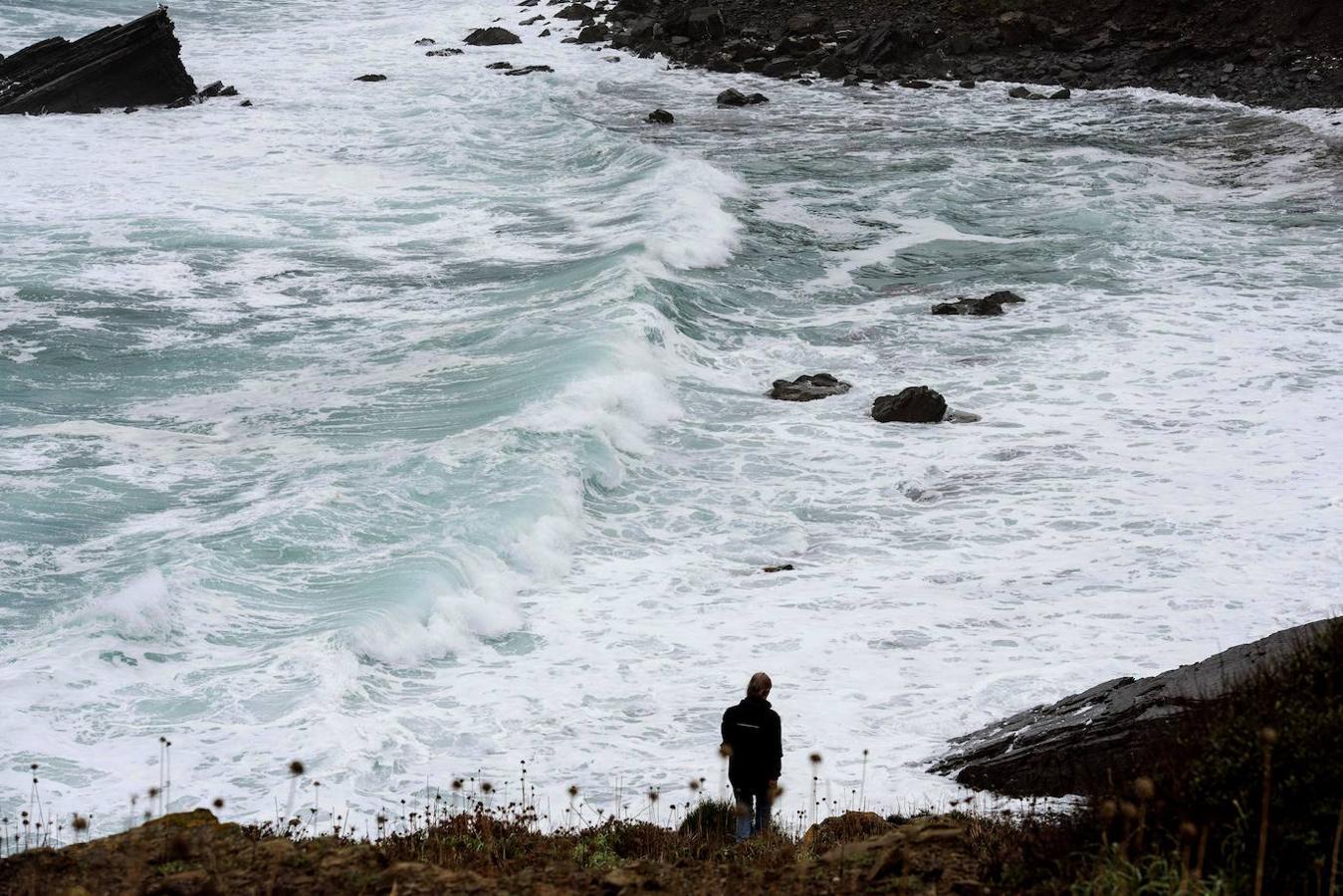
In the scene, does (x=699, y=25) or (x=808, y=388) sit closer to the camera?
(x=808, y=388)

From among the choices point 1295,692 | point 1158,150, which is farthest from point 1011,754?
point 1158,150

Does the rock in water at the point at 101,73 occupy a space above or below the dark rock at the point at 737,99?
above

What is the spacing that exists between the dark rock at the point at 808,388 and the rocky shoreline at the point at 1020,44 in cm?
2722

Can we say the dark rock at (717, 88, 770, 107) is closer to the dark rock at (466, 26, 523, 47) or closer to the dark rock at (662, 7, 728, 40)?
the dark rock at (662, 7, 728, 40)

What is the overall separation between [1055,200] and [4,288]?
23291 millimetres

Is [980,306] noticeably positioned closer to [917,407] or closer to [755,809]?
A: [917,407]

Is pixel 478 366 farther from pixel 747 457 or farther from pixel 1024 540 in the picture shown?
pixel 1024 540

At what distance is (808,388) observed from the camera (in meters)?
19.9

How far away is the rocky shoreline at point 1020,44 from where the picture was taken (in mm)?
42969

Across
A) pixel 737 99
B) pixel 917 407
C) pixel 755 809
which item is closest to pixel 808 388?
pixel 917 407

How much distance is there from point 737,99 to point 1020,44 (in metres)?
12.5

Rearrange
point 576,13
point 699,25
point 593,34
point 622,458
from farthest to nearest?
1. point 576,13
2. point 593,34
3. point 699,25
4. point 622,458

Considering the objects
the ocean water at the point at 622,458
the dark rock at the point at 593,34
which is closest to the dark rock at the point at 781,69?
the dark rock at the point at 593,34

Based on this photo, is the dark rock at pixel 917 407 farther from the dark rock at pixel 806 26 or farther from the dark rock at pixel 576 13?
the dark rock at pixel 576 13
